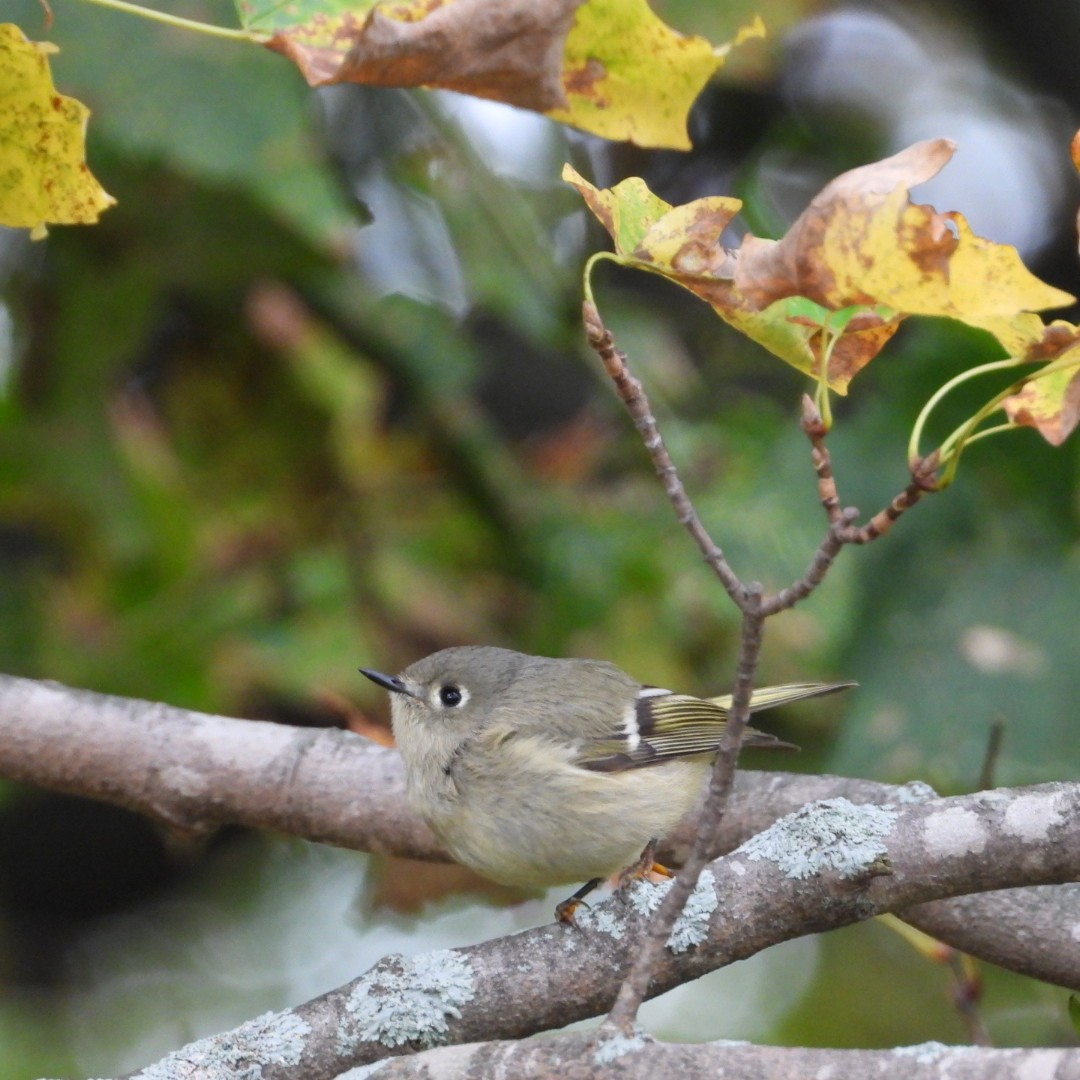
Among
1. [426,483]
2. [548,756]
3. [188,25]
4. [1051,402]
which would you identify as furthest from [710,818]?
[426,483]

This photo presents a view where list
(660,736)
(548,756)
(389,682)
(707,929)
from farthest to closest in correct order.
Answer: (389,682)
(660,736)
(548,756)
(707,929)

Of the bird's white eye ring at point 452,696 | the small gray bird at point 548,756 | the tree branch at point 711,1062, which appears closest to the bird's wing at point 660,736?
the small gray bird at point 548,756

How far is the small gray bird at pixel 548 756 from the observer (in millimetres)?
2566

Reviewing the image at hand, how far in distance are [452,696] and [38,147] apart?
1.59 meters

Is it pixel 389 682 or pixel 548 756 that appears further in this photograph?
pixel 389 682

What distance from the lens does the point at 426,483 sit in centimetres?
438

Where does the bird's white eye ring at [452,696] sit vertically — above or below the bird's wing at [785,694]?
below

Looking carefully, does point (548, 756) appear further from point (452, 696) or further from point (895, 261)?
point (895, 261)

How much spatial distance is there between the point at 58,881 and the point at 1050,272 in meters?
3.79

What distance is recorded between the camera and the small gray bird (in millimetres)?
2566

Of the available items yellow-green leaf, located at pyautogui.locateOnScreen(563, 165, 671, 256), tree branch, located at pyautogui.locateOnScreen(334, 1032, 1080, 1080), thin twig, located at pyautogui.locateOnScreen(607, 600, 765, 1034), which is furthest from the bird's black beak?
yellow-green leaf, located at pyautogui.locateOnScreen(563, 165, 671, 256)

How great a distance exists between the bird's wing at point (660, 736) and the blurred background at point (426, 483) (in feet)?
2.06

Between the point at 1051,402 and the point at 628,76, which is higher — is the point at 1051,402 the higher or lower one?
the lower one

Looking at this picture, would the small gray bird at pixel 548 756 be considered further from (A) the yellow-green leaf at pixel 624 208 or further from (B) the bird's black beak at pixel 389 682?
(A) the yellow-green leaf at pixel 624 208
